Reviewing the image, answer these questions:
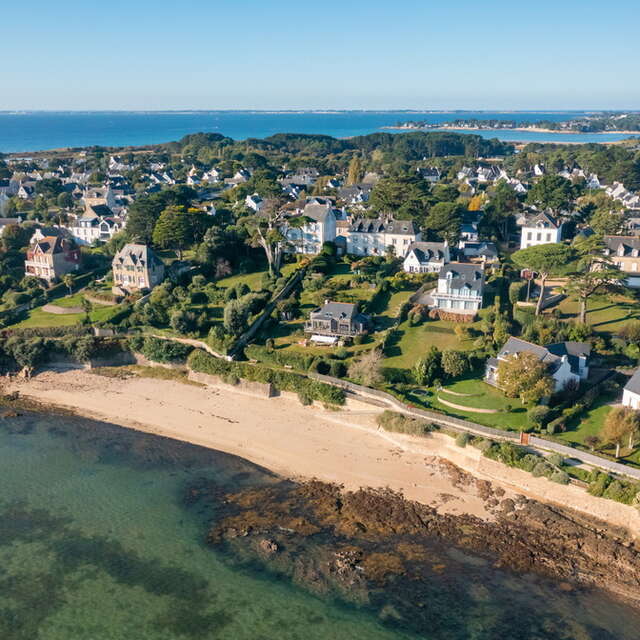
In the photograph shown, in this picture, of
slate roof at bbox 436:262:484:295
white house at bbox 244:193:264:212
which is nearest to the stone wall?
slate roof at bbox 436:262:484:295

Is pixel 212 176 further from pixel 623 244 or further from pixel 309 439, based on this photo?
pixel 309 439

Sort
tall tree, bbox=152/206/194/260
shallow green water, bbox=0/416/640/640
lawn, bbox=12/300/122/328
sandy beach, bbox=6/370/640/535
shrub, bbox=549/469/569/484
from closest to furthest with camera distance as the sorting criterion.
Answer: shallow green water, bbox=0/416/640/640 → shrub, bbox=549/469/569/484 → sandy beach, bbox=6/370/640/535 → lawn, bbox=12/300/122/328 → tall tree, bbox=152/206/194/260

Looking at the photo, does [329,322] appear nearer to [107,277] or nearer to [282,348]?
[282,348]

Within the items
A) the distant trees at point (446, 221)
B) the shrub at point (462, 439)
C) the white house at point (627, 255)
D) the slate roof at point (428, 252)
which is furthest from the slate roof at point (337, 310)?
the white house at point (627, 255)

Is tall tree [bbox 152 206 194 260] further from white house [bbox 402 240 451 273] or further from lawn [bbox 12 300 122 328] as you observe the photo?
white house [bbox 402 240 451 273]

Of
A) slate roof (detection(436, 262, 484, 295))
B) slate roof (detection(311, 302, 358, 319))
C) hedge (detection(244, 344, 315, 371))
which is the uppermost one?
slate roof (detection(436, 262, 484, 295))

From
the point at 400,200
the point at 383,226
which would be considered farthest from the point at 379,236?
the point at 400,200

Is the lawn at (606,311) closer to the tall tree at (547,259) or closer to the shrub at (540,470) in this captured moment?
the tall tree at (547,259)
